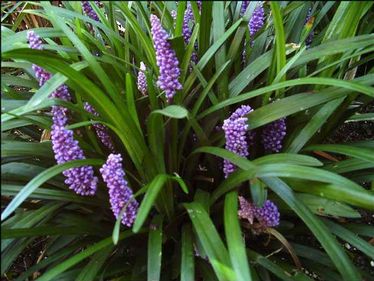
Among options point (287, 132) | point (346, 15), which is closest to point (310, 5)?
point (346, 15)

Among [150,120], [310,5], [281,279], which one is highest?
[310,5]

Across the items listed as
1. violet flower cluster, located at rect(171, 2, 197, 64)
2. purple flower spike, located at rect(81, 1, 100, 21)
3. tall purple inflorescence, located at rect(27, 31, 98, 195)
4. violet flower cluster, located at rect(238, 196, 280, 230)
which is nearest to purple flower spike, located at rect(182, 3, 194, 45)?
violet flower cluster, located at rect(171, 2, 197, 64)

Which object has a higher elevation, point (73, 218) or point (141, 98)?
point (141, 98)

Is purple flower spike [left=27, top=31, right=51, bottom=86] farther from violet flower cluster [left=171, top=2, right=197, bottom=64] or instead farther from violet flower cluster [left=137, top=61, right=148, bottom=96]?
violet flower cluster [left=171, top=2, right=197, bottom=64]

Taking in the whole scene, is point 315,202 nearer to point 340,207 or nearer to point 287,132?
point 340,207

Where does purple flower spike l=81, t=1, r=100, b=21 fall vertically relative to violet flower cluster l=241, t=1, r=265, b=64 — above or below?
above

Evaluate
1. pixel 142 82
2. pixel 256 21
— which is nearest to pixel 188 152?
pixel 142 82

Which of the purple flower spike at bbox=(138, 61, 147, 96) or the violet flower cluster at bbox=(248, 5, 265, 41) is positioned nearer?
the purple flower spike at bbox=(138, 61, 147, 96)
